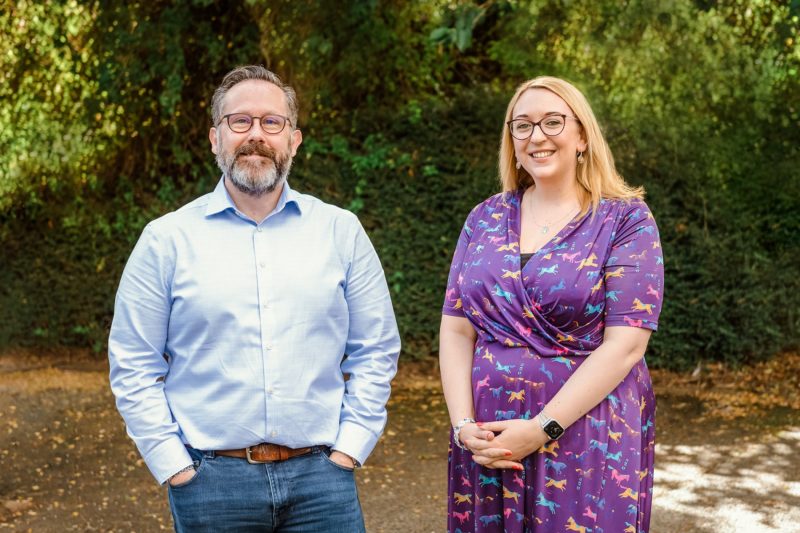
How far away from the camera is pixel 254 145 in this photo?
8.36ft

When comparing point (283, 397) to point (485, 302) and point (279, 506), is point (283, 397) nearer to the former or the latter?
point (279, 506)

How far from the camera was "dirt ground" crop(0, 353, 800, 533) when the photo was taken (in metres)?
4.91

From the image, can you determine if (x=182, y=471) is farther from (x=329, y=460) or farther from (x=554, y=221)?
(x=554, y=221)

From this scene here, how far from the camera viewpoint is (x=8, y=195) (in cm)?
995

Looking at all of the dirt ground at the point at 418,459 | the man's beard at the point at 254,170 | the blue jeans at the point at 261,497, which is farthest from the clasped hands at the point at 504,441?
the dirt ground at the point at 418,459

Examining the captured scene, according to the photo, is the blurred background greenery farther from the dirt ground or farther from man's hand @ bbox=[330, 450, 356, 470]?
man's hand @ bbox=[330, 450, 356, 470]

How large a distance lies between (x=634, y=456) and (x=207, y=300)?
1.41 metres

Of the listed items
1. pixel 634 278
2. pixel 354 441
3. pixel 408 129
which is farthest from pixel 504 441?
pixel 408 129

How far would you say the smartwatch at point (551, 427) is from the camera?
8.79ft

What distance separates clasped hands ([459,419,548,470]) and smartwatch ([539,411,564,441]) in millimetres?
14

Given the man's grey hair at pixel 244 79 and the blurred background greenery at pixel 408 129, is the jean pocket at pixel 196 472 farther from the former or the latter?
the blurred background greenery at pixel 408 129

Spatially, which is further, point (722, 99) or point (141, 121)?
point (141, 121)

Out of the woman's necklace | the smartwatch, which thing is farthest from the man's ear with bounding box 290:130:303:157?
the smartwatch

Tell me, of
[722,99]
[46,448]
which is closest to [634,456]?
[46,448]
